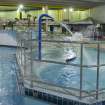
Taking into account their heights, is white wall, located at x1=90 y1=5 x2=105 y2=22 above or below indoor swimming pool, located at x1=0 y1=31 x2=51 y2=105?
above

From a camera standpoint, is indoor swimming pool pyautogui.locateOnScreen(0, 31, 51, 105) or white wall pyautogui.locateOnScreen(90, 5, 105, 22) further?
white wall pyautogui.locateOnScreen(90, 5, 105, 22)

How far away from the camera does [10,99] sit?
4246 millimetres

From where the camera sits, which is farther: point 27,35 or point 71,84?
point 27,35

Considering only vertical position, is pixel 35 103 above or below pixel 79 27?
below

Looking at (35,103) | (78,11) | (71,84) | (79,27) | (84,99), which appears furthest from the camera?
(78,11)

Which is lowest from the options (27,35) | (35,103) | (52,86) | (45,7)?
(35,103)

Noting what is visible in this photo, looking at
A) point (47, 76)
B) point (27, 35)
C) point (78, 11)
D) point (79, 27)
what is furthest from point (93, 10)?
point (47, 76)

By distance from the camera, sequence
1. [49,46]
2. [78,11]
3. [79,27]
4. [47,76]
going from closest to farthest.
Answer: [47,76] → [49,46] → [79,27] → [78,11]

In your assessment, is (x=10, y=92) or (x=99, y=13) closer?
(x=10, y=92)

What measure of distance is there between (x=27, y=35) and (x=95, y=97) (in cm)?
472

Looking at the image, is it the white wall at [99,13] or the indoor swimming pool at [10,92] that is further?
the white wall at [99,13]

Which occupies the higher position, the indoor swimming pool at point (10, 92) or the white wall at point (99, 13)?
the white wall at point (99, 13)

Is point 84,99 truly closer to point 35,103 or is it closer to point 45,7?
point 35,103

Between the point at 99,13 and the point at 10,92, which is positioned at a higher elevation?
the point at 99,13
